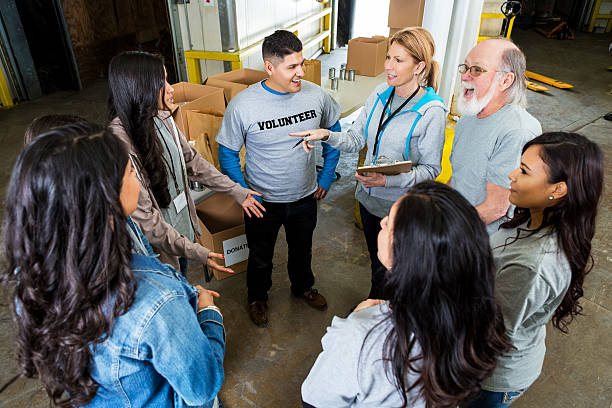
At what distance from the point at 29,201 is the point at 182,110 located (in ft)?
6.65

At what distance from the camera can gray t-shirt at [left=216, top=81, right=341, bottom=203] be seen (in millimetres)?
2176

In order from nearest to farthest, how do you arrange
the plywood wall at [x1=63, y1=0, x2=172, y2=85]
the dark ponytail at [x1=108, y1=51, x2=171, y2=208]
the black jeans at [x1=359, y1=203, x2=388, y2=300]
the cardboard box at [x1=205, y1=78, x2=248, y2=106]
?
1. the dark ponytail at [x1=108, y1=51, x2=171, y2=208]
2. the black jeans at [x1=359, y1=203, x2=388, y2=300]
3. the cardboard box at [x1=205, y1=78, x2=248, y2=106]
4. the plywood wall at [x1=63, y1=0, x2=172, y2=85]

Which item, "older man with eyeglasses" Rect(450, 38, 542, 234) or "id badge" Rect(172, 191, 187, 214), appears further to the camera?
"id badge" Rect(172, 191, 187, 214)

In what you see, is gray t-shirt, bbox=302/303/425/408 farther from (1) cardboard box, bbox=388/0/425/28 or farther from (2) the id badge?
(1) cardboard box, bbox=388/0/425/28

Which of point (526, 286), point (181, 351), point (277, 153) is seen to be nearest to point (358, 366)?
point (181, 351)

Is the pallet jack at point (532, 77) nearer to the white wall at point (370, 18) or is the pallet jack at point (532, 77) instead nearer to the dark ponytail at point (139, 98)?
the white wall at point (370, 18)

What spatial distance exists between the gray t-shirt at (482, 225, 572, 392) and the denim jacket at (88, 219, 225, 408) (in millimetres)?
862

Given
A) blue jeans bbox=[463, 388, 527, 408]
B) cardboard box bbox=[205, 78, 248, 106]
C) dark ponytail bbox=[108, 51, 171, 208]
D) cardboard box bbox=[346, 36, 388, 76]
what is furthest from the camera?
cardboard box bbox=[346, 36, 388, 76]

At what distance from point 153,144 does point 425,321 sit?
1.30 m

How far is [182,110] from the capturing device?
2.72 meters

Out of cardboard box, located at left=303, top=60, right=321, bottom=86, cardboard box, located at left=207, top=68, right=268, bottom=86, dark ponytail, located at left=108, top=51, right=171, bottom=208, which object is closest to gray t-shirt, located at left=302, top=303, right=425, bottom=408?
dark ponytail, located at left=108, top=51, right=171, bottom=208

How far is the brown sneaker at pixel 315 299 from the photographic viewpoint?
2.75m

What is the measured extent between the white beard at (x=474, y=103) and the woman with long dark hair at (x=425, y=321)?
1.03 meters

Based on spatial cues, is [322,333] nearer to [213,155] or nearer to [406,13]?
[213,155]
